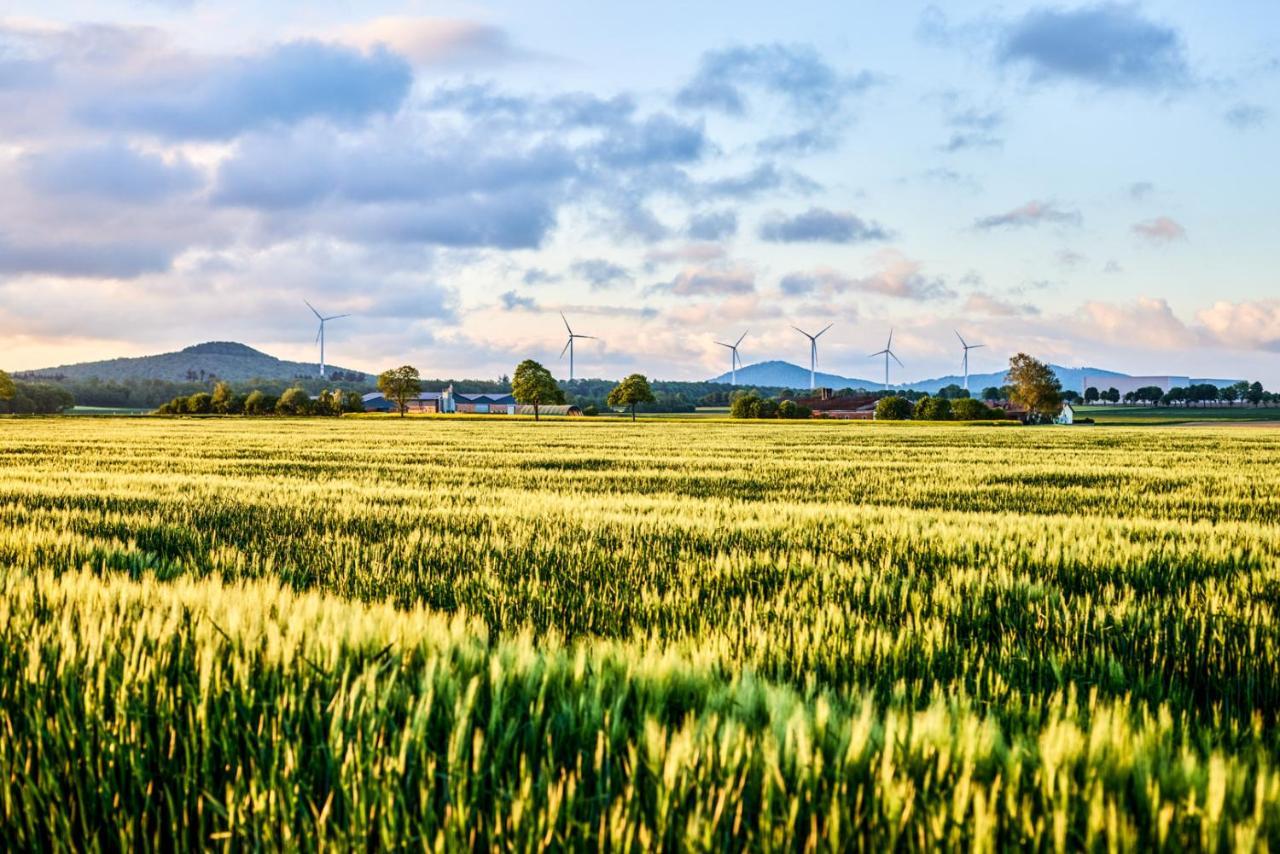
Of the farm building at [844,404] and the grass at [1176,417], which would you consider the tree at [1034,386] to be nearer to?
the grass at [1176,417]

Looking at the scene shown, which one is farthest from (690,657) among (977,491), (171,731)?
(977,491)

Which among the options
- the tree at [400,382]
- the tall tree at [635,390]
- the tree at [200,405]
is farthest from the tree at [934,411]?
the tree at [200,405]

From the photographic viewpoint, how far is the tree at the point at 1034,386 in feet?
412

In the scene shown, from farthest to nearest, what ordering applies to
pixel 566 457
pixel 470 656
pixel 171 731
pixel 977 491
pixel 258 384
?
1. pixel 258 384
2. pixel 566 457
3. pixel 977 491
4. pixel 470 656
5. pixel 171 731

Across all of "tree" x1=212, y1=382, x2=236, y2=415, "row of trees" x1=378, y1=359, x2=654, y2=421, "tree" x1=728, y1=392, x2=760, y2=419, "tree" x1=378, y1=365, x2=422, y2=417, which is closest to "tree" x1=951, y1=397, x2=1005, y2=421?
"tree" x1=728, y1=392, x2=760, y2=419

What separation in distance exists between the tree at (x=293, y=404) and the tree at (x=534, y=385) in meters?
33.7

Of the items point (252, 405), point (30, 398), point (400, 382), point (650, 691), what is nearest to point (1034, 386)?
point (400, 382)

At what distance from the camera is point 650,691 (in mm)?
2922

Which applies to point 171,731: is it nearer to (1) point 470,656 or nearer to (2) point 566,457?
(1) point 470,656

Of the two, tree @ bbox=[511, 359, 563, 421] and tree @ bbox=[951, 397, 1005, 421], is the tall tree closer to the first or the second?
tree @ bbox=[511, 359, 563, 421]

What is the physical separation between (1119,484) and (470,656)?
21335 millimetres

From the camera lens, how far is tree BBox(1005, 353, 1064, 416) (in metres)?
126

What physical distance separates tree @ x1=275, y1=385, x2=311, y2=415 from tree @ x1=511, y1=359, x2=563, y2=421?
3373 cm

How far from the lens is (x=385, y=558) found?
807 centimetres
